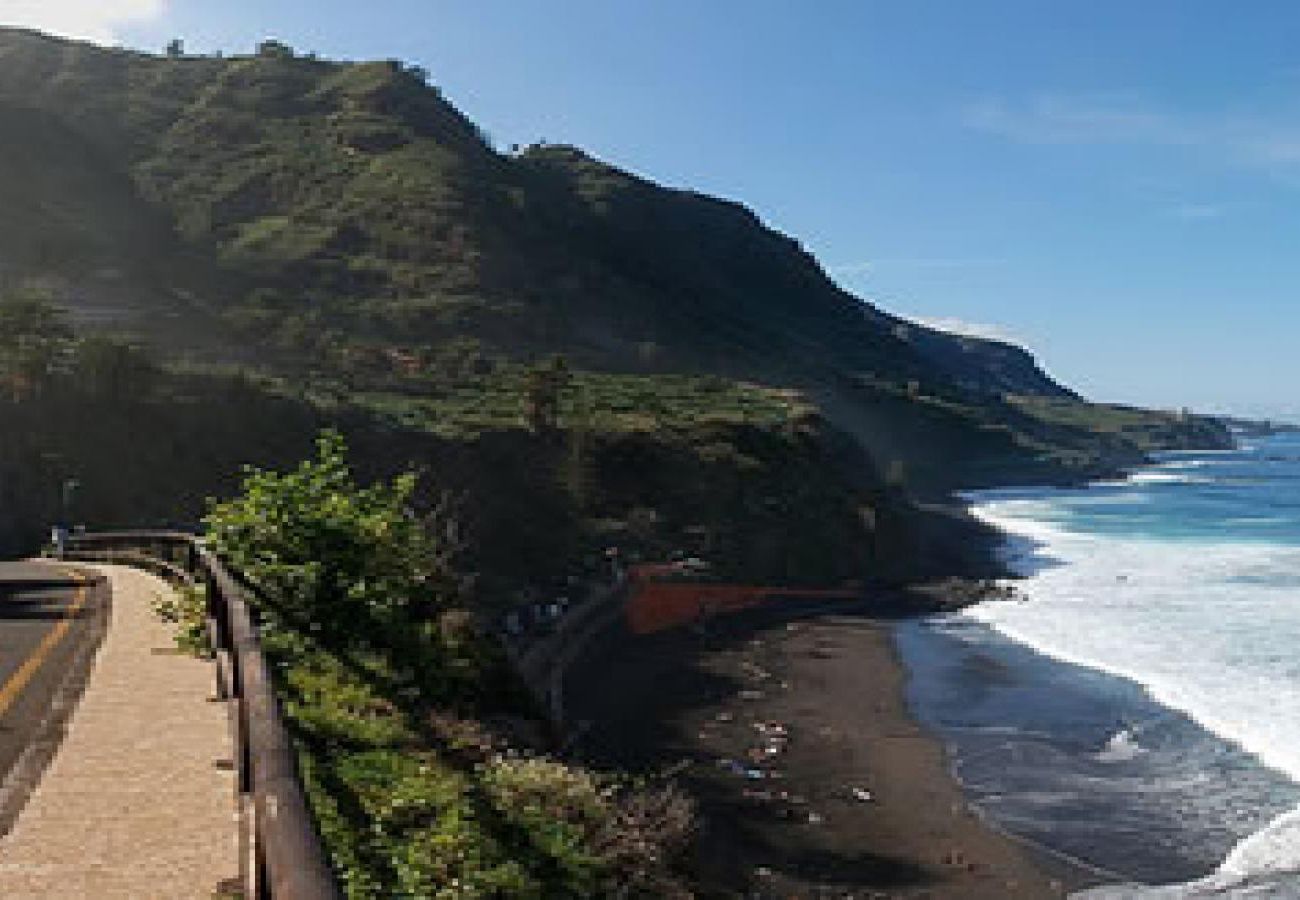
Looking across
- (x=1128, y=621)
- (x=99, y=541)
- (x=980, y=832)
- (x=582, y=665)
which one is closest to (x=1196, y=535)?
(x=1128, y=621)

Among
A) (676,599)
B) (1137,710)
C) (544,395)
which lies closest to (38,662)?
(1137,710)

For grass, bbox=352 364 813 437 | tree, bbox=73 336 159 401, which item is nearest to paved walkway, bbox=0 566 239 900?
tree, bbox=73 336 159 401

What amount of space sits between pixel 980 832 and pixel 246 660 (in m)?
23.9

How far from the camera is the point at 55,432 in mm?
53719

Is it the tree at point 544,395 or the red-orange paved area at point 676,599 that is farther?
the tree at point 544,395

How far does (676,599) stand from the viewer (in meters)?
57.3

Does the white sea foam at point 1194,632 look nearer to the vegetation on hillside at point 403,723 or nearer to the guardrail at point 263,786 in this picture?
the vegetation on hillside at point 403,723

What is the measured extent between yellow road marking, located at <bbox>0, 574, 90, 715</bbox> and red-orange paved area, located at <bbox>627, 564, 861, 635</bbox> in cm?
3558

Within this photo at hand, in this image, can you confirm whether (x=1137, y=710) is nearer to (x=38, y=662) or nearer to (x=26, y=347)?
(x=38, y=662)

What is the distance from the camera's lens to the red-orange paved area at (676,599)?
5472cm

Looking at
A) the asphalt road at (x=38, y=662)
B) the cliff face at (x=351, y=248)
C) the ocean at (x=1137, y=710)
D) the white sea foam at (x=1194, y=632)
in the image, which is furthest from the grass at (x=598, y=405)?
the asphalt road at (x=38, y=662)

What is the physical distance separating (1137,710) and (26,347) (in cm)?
4449

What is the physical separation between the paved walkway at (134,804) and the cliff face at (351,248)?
71.0 metres

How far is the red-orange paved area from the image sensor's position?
5472 cm
